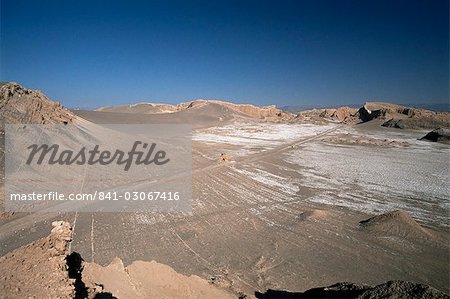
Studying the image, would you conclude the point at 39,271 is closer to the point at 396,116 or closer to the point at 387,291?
the point at 387,291

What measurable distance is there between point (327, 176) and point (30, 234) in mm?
12380

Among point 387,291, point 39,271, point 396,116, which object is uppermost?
point 396,116

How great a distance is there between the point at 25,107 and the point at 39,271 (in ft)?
43.5

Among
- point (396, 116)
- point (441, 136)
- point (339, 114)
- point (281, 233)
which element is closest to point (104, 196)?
point (281, 233)

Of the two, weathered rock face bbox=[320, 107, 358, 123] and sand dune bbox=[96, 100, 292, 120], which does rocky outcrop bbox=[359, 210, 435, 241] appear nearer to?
sand dune bbox=[96, 100, 292, 120]

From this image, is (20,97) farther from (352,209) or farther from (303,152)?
(303,152)

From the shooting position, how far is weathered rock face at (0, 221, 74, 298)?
11.5ft

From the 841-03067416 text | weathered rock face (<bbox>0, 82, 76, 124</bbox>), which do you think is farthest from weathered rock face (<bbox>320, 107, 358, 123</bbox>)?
the 841-03067416 text

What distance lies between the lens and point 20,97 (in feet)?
49.7

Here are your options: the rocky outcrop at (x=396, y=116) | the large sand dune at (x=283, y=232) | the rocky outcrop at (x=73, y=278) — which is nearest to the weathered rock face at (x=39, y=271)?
the rocky outcrop at (x=73, y=278)

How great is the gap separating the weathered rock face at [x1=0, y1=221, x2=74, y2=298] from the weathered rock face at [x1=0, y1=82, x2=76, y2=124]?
452 inches

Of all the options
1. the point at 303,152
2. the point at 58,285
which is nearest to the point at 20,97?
the point at 58,285

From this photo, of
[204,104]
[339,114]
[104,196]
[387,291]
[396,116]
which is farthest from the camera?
Answer: [339,114]

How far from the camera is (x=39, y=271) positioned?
12.5 feet
